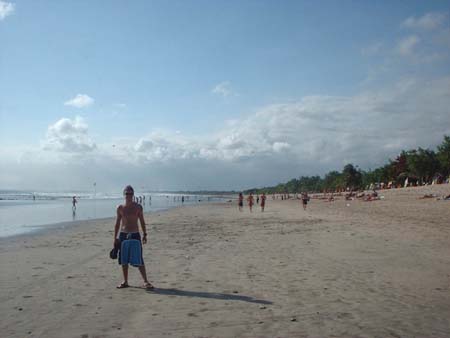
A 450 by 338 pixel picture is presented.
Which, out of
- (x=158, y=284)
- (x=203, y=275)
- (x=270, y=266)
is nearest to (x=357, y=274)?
(x=270, y=266)

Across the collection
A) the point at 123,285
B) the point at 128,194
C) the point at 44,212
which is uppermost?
the point at 128,194

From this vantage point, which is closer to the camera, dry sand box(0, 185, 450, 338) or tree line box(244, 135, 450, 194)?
dry sand box(0, 185, 450, 338)

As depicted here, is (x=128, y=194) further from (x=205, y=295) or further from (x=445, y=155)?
(x=445, y=155)

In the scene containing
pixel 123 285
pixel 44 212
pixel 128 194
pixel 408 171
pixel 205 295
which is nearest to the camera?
pixel 205 295

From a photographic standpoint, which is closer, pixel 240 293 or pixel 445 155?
pixel 240 293

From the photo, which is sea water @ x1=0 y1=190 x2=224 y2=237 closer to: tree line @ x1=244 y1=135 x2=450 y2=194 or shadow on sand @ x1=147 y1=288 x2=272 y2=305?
shadow on sand @ x1=147 y1=288 x2=272 y2=305

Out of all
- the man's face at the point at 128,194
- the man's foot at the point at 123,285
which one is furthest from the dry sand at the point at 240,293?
the man's face at the point at 128,194

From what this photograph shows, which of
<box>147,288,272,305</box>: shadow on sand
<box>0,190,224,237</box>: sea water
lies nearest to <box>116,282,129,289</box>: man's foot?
<box>147,288,272,305</box>: shadow on sand

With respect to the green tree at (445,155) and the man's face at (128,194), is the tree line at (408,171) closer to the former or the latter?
the green tree at (445,155)

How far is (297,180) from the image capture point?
17538 cm

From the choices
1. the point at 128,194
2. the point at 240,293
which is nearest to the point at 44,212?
Answer: the point at 128,194

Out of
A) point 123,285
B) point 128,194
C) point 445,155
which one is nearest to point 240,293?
point 123,285

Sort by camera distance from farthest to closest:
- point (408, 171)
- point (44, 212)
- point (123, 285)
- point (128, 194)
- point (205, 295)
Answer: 1. point (408, 171)
2. point (44, 212)
3. point (128, 194)
4. point (123, 285)
5. point (205, 295)

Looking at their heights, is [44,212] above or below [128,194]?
below
